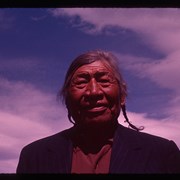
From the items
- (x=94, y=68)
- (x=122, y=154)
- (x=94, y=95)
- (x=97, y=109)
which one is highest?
(x=94, y=68)

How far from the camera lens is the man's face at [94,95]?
3.57 metres

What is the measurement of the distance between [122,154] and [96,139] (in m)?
0.27

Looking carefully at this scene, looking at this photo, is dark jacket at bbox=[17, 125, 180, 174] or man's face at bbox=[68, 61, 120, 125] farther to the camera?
man's face at bbox=[68, 61, 120, 125]

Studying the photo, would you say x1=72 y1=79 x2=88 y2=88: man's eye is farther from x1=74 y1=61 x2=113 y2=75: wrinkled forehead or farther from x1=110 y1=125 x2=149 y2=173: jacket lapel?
x1=110 y1=125 x2=149 y2=173: jacket lapel

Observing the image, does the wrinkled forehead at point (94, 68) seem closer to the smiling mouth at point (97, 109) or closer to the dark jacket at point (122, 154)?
the smiling mouth at point (97, 109)

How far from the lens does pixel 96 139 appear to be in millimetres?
3637

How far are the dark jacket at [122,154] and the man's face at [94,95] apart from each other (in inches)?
6.5

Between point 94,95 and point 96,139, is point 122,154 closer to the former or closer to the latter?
point 96,139

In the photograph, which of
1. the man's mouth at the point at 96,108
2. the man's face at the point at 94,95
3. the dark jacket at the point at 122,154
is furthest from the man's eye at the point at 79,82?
the dark jacket at the point at 122,154

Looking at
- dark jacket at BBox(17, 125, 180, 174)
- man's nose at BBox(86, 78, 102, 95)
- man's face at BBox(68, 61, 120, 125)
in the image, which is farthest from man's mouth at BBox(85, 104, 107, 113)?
dark jacket at BBox(17, 125, 180, 174)

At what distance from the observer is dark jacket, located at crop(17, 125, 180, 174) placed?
339 cm

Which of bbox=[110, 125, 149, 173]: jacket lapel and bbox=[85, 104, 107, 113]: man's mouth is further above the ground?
bbox=[85, 104, 107, 113]: man's mouth

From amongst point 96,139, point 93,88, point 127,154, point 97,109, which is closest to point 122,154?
point 127,154
